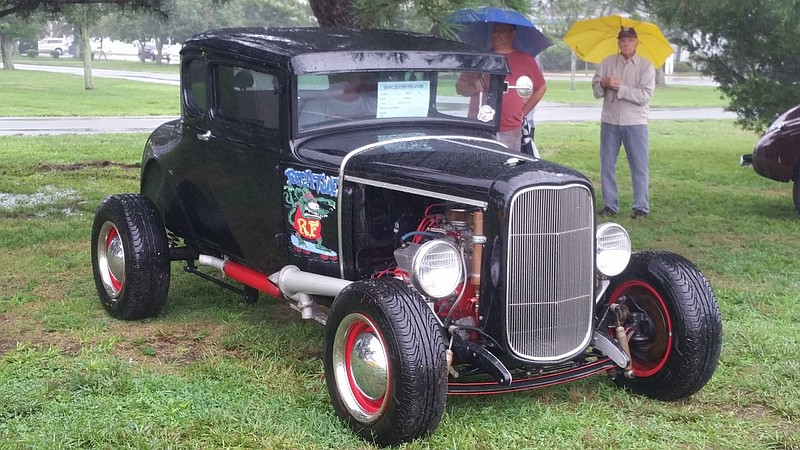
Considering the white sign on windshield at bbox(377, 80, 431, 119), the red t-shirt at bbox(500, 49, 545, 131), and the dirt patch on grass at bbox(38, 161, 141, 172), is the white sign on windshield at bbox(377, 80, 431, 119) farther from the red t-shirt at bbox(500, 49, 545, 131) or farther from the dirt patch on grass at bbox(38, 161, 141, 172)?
the dirt patch on grass at bbox(38, 161, 141, 172)

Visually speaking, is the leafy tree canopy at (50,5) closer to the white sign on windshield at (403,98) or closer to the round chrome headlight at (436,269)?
the white sign on windshield at (403,98)

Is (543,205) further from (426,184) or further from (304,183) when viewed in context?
(304,183)

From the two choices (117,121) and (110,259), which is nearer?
(110,259)

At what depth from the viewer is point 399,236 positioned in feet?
14.8

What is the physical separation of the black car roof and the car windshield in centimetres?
7

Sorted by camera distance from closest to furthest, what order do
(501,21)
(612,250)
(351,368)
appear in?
(351,368) < (612,250) < (501,21)

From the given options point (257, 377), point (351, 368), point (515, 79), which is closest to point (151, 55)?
point (515, 79)

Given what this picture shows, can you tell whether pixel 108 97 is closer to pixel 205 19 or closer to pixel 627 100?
pixel 627 100

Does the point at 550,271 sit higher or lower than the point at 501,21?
lower

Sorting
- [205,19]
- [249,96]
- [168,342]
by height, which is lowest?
[168,342]

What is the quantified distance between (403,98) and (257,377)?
5.44 feet

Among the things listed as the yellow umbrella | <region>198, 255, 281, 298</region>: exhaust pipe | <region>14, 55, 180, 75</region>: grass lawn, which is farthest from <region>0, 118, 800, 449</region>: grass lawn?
<region>14, 55, 180, 75</region>: grass lawn

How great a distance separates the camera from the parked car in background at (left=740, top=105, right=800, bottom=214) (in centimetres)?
890

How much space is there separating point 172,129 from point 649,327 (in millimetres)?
3218
